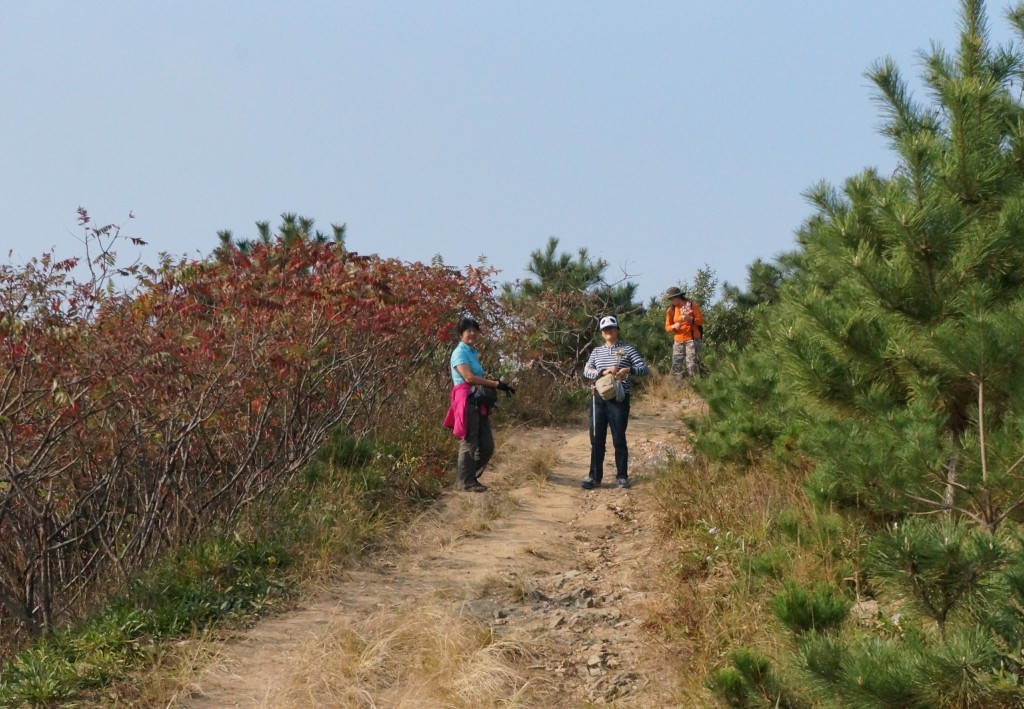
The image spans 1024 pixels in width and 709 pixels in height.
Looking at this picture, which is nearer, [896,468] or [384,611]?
[896,468]

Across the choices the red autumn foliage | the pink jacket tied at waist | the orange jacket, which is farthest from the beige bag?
the orange jacket

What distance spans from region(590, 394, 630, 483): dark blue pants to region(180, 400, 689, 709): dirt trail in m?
0.22

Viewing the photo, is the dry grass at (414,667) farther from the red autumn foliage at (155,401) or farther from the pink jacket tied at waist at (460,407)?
the pink jacket tied at waist at (460,407)

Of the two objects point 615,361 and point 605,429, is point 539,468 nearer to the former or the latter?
point 605,429

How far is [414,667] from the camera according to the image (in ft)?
16.9

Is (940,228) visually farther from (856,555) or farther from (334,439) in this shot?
(334,439)

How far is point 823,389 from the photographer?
5.64m

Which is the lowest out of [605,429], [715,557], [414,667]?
[414,667]

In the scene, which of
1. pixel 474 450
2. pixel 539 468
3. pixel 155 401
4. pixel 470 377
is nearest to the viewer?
pixel 155 401

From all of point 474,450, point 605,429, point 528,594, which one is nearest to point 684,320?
point 605,429

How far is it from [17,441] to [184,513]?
1361 mm

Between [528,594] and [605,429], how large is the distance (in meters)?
3.01

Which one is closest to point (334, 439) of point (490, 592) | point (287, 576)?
point (287, 576)

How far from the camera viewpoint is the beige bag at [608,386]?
28.9 feet
